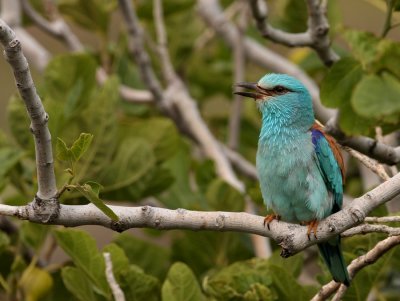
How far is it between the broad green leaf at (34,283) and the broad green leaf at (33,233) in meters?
0.10

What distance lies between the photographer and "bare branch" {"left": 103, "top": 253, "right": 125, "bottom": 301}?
315cm

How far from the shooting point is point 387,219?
2.83 m

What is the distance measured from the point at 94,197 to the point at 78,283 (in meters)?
1.13

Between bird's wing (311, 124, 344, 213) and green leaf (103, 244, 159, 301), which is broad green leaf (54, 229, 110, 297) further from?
bird's wing (311, 124, 344, 213)

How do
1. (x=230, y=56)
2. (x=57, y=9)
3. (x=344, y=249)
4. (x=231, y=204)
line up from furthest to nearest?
(x=230, y=56) < (x=57, y=9) < (x=231, y=204) < (x=344, y=249)

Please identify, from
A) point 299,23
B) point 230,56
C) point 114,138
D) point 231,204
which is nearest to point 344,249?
point 231,204

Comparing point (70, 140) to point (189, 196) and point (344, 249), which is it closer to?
point (189, 196)

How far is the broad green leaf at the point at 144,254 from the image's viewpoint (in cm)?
407

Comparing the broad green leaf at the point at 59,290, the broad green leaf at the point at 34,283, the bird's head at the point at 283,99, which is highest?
the bird's head at the point at 283,99

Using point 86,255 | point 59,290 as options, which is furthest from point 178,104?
point 86,255

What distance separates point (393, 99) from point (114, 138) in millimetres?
1311

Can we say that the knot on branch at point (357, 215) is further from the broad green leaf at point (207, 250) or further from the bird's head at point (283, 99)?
the broad green leaf at point (207, 250)

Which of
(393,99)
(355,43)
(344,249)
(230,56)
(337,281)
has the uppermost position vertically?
(230,56)

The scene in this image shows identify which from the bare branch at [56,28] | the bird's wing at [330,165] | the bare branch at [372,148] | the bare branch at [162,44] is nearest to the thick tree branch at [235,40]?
the bare branch at [162,44]
